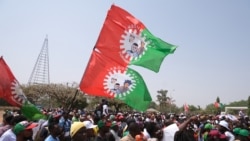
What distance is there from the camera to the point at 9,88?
7020 millimetres

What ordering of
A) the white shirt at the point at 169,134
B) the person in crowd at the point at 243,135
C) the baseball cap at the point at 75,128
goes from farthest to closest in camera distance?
the white shirt at the point at 169,134
the person in crowd at the point at 243,135
the baseball cap at the point at 75,128

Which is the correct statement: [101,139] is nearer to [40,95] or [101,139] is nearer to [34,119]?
[34,119]

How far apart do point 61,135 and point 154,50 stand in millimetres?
3195

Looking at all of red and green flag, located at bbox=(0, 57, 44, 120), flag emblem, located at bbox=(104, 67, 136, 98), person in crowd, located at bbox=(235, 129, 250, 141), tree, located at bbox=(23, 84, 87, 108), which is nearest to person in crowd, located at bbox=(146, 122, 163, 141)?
person in crowd, located at bbox=(235, 129, 250, 141)

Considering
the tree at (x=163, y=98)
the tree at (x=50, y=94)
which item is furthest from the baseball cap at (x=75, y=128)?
the tree at (x=163, y=98)

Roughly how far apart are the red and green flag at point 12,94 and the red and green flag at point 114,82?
5.37ft

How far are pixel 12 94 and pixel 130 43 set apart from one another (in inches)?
113

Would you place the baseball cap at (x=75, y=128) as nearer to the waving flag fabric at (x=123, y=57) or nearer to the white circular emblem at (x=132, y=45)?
the waving flag fabric at (x=123, y=57)

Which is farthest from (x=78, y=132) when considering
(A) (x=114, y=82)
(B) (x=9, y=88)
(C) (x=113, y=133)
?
(B) (x=9, y=88)

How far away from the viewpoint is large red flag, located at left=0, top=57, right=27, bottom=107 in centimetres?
695

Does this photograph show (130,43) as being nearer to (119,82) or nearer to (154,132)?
(119,82)

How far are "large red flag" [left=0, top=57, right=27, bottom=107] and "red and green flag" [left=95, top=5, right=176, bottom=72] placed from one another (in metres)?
2.21

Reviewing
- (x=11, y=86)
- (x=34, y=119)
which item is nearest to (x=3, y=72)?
(x=11, y=86)

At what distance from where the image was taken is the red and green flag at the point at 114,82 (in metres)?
6.33
